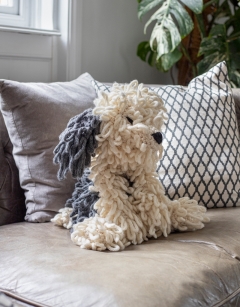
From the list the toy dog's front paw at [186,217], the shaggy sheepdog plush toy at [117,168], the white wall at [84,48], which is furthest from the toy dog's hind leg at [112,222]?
the white wall at [84,48]

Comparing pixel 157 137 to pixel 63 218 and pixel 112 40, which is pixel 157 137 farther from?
pixel 112 40

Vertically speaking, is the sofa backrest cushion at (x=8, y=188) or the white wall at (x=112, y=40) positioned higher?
the white wall at (x=112, y=40)

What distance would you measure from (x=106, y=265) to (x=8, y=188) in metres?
0.54

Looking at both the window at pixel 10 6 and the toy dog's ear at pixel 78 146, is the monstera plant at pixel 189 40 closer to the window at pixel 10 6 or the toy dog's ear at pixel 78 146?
the window at pixel 10 6

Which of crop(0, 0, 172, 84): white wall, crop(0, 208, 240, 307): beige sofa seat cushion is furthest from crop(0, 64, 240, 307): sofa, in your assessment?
crop(0, 0, 172, 84): white wall

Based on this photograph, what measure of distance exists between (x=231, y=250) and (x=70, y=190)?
0.50 m

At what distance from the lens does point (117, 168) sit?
4.42 ft

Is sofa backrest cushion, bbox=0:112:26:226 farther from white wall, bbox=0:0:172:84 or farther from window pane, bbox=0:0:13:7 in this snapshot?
window pane, bbox=0:0:13:7

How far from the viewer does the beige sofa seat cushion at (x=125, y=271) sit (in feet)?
3.28

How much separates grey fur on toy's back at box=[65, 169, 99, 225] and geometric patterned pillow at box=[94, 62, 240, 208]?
0.28m

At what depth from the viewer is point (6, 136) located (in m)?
1.59

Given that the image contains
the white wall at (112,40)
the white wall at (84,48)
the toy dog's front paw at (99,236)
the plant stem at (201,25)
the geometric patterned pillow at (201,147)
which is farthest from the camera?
the plant stem at (201,25)

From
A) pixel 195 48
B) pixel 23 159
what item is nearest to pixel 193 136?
pixel 23 159

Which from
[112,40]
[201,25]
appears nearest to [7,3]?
[112,40]
